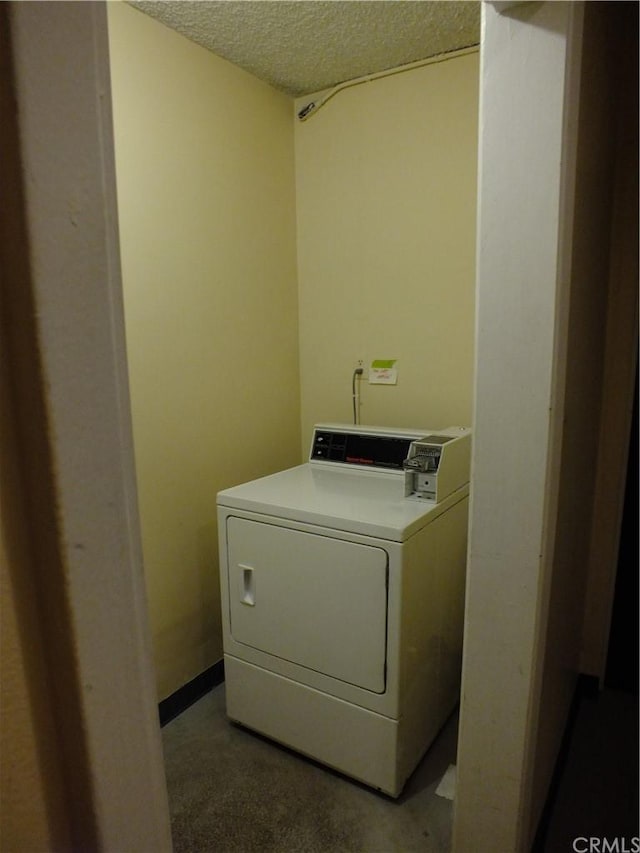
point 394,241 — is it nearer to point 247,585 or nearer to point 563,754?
point 247,585

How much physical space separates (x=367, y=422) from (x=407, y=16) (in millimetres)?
1561

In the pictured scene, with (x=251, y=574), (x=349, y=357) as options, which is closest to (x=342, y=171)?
(x=349, y=357)

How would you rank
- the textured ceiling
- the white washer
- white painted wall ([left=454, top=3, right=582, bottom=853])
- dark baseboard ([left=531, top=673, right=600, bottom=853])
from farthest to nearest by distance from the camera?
1. the textured ceiling
2. the white washer
3. dark baseboard ([left=531, top=673, right=600, bottom=853])
4. white painted wall ([left=454, top=3, right=582, bottom=853])

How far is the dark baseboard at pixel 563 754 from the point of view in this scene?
147cm

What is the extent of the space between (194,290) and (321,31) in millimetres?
1037

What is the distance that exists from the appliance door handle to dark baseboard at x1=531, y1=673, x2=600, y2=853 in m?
1.08

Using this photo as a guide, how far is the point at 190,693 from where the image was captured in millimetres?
2127

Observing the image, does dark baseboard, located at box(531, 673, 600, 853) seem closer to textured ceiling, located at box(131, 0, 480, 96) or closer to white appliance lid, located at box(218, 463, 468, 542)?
white appliance lid, located at box(218, 463, 468, 542)

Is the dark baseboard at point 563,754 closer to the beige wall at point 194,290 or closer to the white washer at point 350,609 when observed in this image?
the white washer at point 350,609

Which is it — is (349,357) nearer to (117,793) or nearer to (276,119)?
(276,119)

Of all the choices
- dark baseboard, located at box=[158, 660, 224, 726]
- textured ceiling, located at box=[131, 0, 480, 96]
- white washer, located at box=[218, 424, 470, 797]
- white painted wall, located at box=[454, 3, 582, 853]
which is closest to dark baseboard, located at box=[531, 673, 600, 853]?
white painted wall, located at box=[454, 3, 582, 853]

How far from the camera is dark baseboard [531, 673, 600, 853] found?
1.47 metres

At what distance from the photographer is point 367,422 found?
244cm

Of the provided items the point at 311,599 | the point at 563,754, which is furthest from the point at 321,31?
the point at 563,754
